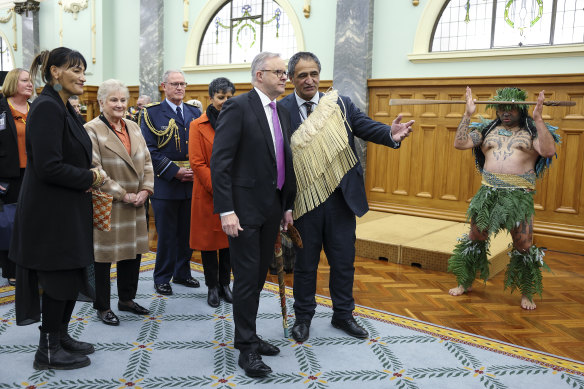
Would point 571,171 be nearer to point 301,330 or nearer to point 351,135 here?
point 351,135

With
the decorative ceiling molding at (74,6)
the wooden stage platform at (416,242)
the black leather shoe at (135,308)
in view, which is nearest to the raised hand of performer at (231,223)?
the black leather shoe at (135,308)

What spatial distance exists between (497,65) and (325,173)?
421 centimetres

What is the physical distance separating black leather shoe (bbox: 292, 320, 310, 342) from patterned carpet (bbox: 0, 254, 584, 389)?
0.15 ft

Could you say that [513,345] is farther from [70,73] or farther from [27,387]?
[70,73]

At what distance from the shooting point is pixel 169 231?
158 inches

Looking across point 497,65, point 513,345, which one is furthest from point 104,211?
point 497,65

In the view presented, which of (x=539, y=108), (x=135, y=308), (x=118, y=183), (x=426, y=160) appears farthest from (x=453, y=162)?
(x=118, y=183)

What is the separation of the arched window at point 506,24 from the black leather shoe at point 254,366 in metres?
5.41

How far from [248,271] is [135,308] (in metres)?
1.29

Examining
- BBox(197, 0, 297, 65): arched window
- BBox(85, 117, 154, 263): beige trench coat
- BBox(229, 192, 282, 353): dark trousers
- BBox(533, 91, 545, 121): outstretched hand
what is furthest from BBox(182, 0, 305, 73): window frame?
BBox(229, 192, 282, 353): dark trousers

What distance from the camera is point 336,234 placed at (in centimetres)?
321

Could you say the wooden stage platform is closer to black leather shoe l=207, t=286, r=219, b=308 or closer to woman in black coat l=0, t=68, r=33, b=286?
black leather shoe l=207, t=286, r=219, b=308

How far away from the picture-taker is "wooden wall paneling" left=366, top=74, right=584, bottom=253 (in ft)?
19.4

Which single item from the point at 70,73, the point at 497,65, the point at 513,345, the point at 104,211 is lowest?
the point at 513,345
